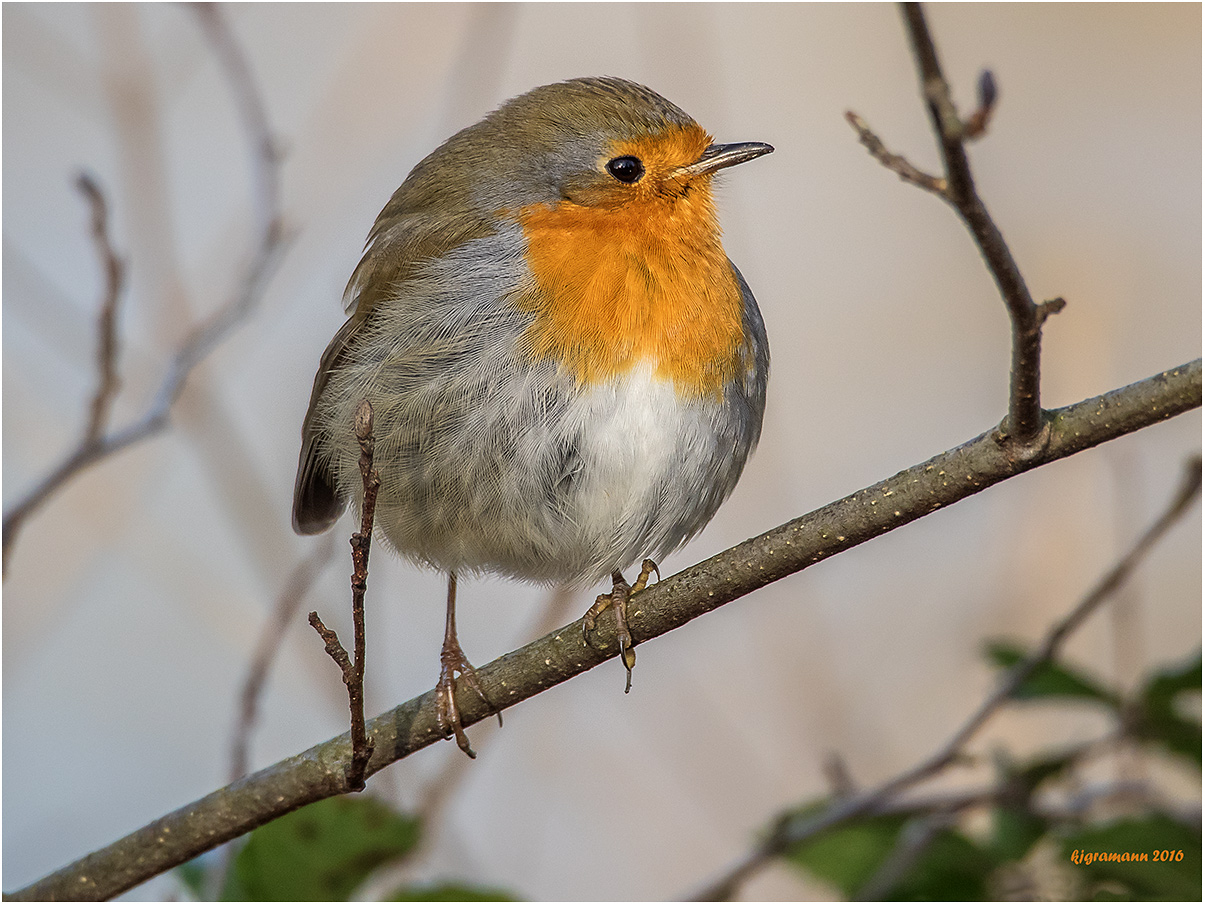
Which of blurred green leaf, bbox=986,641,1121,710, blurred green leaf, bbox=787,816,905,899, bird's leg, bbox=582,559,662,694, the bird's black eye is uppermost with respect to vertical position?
the bird's black eye

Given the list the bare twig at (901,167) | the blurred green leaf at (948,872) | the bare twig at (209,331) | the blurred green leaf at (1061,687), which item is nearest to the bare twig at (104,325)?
the bare twig at (209,331)

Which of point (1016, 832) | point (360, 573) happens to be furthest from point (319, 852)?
point (1016, 832)

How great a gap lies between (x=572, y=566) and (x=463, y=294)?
0.75 metres

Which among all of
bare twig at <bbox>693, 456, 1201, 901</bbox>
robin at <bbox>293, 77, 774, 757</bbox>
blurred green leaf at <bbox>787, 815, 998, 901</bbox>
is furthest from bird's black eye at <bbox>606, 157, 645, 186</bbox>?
blurred green leaf at <bbox>787, 815, 998, 901</bbox>

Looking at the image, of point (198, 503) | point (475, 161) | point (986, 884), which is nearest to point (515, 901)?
point (986, 884)

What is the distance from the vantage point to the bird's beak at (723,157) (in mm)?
3014

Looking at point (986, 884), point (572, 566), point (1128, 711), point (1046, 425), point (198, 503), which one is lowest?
point (986, 884)

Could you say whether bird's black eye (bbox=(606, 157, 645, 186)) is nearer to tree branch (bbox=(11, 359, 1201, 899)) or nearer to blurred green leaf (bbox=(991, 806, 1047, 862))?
tree branch (bbox=(11, 359, 1201, 899))

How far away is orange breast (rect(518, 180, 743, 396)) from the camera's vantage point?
275 cm

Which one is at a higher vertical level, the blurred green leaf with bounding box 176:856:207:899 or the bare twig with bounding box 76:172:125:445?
the bare twig with bounding box 76:172:125:445

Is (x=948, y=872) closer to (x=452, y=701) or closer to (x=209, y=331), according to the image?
(x=452, y=701)

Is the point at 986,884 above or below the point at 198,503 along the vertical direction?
below

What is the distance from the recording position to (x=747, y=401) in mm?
2955

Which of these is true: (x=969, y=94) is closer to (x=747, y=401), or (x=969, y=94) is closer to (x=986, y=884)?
(x=747, y=401)
